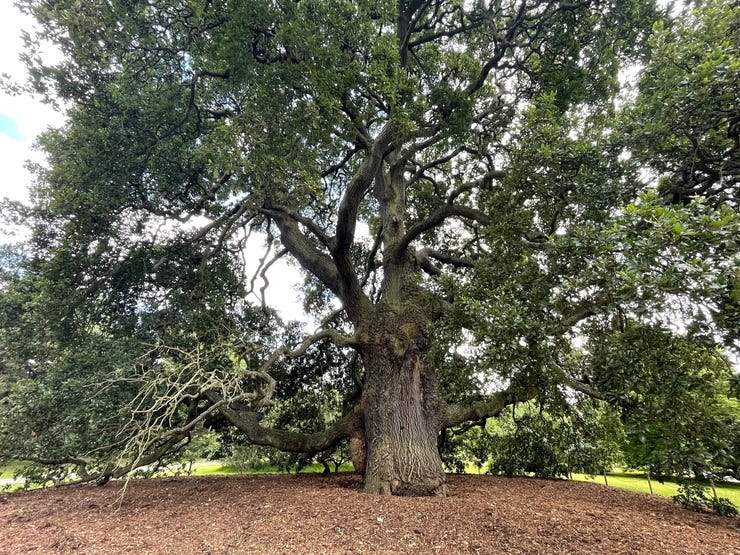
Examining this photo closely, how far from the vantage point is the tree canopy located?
9.59 feet

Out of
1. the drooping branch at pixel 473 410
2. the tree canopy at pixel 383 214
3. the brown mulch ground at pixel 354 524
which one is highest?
the tree canopy at pixel 383 214

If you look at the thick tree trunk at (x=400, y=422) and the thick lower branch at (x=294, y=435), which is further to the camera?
the thick lower branch at (x=294, y=435)

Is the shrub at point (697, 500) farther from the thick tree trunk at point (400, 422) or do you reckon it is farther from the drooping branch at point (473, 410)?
the thick tree trunk at point (400, 422)

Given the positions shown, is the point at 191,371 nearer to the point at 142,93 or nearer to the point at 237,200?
the point at 237,200

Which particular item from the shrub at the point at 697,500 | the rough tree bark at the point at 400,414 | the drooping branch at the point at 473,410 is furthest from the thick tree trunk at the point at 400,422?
the shrub at the point at 697,500

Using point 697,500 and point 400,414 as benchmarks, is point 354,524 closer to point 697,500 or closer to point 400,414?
point 400,414

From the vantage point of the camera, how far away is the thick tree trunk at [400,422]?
465cm

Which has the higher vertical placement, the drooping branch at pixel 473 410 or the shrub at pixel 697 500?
the drooping branch at pixel 473 410

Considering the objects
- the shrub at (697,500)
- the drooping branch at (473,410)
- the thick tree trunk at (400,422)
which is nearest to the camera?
the shrub at (697,500)

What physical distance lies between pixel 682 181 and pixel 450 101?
285cm

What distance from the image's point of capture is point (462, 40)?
21.0 ft

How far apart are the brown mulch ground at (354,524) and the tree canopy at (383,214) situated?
0.66m

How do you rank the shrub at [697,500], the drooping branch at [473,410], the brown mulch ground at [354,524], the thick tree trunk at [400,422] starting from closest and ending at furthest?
the brown mulch ground at [354,524] → the shrub at [697,500] → the thick tree trunk at [400,422] → the drooping branch at [473,410]

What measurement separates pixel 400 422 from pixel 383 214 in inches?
152
